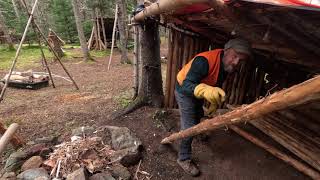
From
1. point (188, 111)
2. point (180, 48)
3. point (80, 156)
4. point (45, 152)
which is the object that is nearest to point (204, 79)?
point (188, 111)

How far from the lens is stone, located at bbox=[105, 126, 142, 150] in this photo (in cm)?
451

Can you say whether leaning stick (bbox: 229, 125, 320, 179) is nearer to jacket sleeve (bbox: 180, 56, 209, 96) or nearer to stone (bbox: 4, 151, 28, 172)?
jacket sleeve (bbox: 180, 56, 209, 96)

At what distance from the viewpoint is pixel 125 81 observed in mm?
10555

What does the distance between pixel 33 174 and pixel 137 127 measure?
1.97 metres

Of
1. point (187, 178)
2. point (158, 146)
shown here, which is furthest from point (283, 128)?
point (158, 146)

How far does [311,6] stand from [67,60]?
1610 cm

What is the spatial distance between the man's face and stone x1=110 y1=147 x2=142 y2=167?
1922mm

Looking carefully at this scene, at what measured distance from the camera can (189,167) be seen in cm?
410

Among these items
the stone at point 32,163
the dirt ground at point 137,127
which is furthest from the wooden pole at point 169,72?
the stone at point 32,163

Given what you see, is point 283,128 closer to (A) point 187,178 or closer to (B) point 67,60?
(A) point 187,178

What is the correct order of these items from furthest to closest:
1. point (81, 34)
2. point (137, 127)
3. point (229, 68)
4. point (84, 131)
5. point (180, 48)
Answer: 1. point (81, 34)
2. point (180, 48)
3. point (137, 127)
4. point (84, 131)
5. point (229, 68)

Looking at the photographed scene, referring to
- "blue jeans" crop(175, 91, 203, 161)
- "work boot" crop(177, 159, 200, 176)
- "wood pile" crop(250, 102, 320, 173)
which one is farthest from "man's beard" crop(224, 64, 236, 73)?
"work boot" crop(177, 159, 200, 176)

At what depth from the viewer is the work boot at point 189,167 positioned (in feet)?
13.3

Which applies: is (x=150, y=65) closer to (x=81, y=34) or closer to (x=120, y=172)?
(x=120, y=172)
